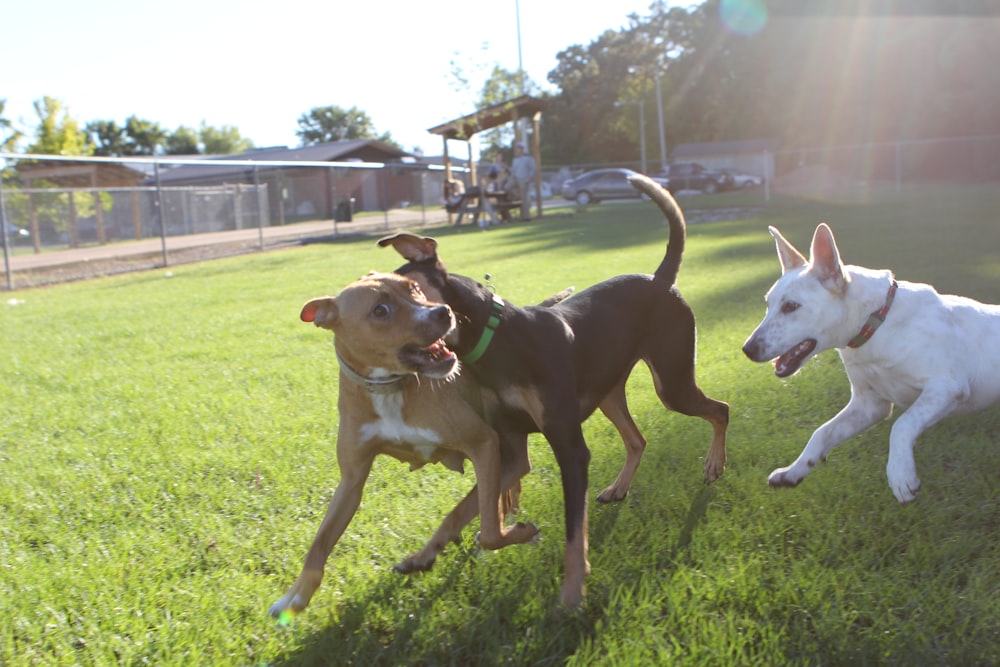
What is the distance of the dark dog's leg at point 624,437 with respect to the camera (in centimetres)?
422

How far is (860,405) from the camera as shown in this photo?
408cm

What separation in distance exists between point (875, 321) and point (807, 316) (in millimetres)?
298

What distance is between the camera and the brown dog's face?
339 cm

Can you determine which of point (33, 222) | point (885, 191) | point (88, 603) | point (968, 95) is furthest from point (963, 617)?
point (968, 95)

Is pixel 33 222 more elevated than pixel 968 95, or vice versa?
pixel 968 95

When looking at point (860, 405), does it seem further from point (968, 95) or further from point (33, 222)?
point (968, 95)

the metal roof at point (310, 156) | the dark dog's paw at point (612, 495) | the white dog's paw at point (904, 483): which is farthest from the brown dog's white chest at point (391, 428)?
the metal roof at point (310, 156)

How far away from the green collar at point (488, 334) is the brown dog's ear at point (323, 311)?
59 cm

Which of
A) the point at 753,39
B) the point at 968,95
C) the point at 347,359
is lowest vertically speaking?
the point at 347,359

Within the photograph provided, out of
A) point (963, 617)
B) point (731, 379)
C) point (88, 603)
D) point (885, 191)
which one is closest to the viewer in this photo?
point (963, 617)

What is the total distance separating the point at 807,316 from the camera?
13.1ft

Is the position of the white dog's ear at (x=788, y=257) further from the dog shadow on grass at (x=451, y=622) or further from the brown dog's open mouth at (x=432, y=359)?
the dog shadow on grass at (x=451, y=622)

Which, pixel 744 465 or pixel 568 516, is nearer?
pixel 568 516

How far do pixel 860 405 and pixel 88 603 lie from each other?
11.3ft
